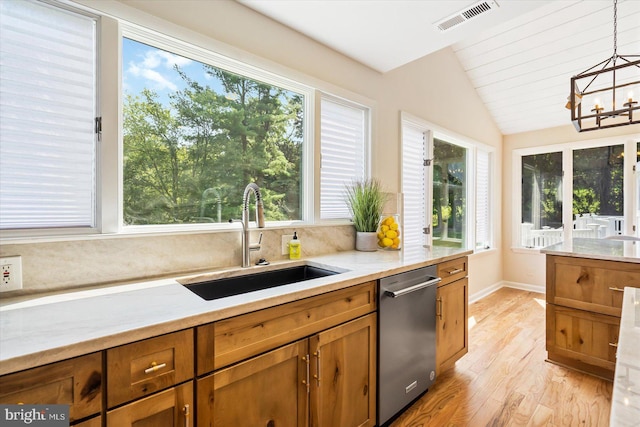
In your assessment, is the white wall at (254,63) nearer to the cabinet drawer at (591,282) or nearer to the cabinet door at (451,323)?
the cabinet door at (451,323)

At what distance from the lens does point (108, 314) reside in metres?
1.00

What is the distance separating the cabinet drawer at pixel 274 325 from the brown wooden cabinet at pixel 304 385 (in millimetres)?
28

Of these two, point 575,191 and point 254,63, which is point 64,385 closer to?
point 254,63

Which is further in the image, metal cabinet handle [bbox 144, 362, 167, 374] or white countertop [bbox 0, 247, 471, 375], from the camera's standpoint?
metal cabinet handle [bbox 144, 362, 167, 374]

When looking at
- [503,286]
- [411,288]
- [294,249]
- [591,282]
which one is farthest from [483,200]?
[294,249]

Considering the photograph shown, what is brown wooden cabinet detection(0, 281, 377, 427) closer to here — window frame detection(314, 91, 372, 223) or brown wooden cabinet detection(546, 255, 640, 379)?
window frame detection(314, 91, 372, 223)

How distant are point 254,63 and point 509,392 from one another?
281 cm

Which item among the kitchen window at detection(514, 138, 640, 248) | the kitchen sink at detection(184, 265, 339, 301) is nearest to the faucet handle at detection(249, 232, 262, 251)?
the kitchen sink at detection(184, 265, 339, 301)

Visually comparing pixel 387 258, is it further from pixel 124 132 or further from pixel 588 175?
pixel 588 175

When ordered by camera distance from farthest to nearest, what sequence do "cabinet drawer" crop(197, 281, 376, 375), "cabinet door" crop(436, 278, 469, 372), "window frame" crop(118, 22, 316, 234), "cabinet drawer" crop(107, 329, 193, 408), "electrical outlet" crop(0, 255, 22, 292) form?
1. "cabinet door" crop(436, 278, 469, 372)
2. "window frame" crop(118, 22, 316, 234)
3. "electrical outlet" crop(0, 255, 22, 292)
4. "cabinet drawer" crop(197, 281, 376, 375)
5. "cabinet drawer" crop(107, 329, 193, 408)

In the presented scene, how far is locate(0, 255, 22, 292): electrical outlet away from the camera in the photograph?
1168 millimetres

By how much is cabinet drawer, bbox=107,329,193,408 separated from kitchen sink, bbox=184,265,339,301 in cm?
56

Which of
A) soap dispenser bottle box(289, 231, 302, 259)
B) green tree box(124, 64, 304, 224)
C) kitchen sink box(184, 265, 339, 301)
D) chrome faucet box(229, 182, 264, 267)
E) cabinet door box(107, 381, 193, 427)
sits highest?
green tree box(124, 64, 304, 224)

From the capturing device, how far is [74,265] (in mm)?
1321
